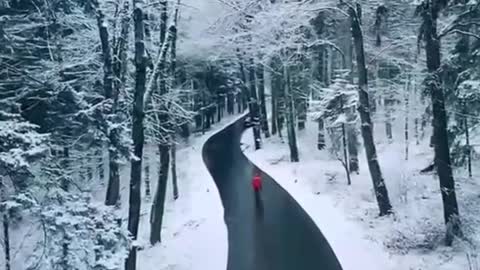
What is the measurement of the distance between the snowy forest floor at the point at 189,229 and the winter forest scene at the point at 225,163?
10 cm

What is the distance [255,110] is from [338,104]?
17065 mm

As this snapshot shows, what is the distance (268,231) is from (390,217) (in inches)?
156

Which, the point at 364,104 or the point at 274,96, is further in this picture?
the point at 274,96

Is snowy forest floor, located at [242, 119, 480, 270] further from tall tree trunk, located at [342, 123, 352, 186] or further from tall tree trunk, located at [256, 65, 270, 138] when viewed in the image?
tall tree trunk, located at [256, 65, 270, 138]

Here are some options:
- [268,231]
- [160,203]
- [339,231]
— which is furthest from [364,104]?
[160,203]

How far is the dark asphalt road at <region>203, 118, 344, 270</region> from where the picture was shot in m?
14.6

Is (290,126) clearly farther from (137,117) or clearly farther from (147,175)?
(137,117)

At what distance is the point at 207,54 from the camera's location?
38.2 m

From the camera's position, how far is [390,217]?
1747 cm

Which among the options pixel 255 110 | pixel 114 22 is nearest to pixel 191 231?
pixel 114 22

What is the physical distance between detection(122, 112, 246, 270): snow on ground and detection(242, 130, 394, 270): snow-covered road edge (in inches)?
126

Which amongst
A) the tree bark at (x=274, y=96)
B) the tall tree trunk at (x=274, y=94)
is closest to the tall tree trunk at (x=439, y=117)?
the tall tree trunk at (x=274, y=94)

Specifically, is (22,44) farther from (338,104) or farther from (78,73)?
(338,104)

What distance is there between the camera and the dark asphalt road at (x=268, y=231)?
14.6 meters
